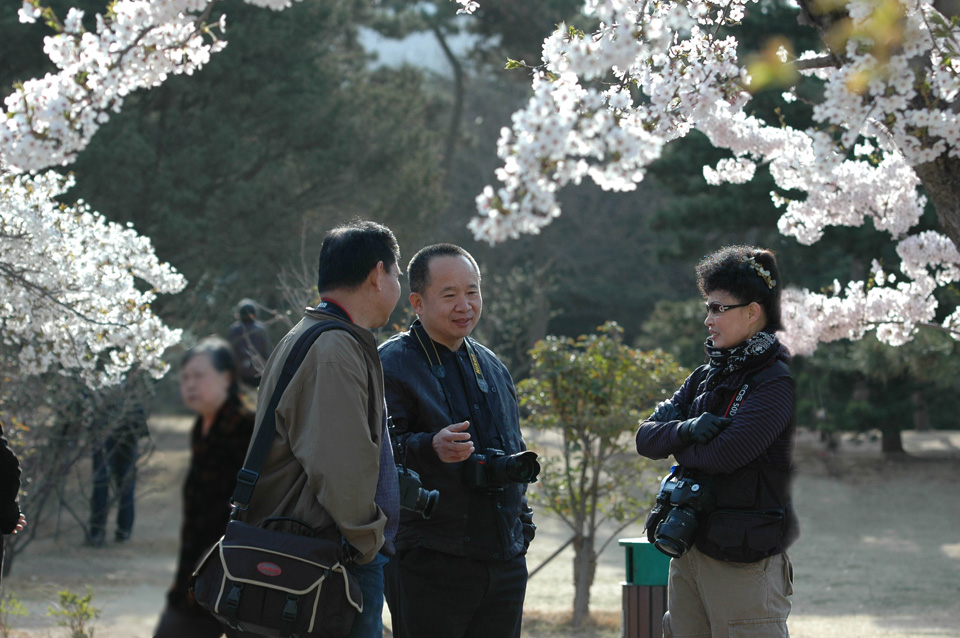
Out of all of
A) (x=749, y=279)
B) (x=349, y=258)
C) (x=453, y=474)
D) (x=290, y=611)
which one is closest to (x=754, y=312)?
(x=749, y=279)

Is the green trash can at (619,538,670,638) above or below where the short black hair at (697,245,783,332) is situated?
below

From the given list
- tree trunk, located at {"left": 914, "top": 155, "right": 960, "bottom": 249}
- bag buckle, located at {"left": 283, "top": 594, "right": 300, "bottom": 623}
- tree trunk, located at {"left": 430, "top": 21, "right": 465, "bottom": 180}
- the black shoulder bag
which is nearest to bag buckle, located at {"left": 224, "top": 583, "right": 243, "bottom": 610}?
the black shoulder bag

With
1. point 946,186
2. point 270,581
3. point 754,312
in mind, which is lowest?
point 270,581

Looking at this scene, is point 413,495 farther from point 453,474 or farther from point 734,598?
point 734,598

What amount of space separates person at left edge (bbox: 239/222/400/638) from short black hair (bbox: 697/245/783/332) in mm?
1079

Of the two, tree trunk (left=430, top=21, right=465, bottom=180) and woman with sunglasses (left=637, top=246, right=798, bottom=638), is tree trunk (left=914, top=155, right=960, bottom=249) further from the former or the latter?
tree trunk (left=430, top=21, right=465, bottom=180)

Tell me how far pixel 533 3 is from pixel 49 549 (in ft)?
60.2

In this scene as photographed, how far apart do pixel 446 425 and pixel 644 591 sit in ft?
5.50

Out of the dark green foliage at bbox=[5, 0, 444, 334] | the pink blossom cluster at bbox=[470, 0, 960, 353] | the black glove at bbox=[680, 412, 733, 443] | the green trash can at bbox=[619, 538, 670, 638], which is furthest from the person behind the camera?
the dark green foliage at bbox=[5, 0, 444, 334]

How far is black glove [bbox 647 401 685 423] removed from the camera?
3.21 m

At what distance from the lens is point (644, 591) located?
4.52m

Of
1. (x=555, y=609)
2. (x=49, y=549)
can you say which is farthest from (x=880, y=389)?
(x=49, y=549)

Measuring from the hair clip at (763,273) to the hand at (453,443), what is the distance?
1026 mm

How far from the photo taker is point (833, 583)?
10461 millimetres
